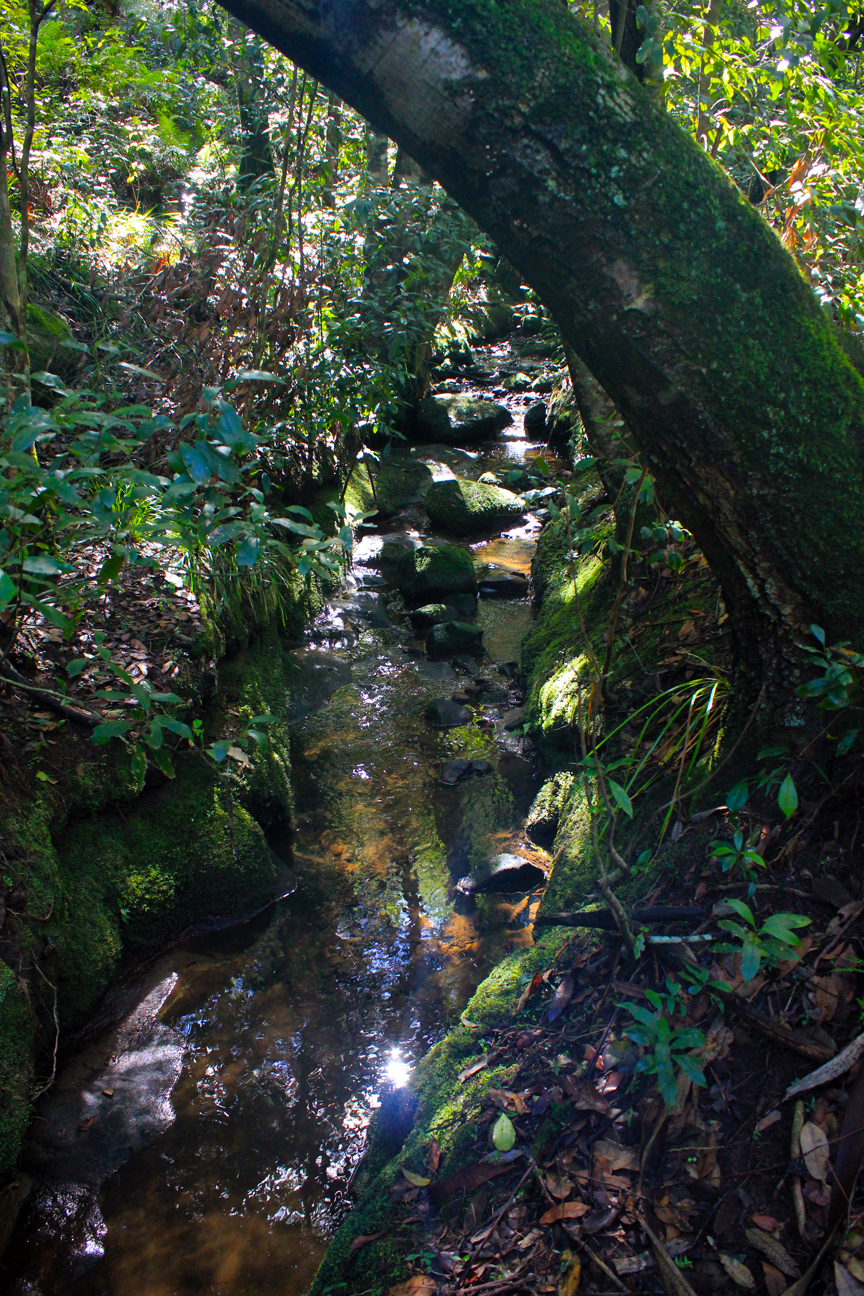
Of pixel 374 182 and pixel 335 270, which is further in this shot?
pixel 374 182

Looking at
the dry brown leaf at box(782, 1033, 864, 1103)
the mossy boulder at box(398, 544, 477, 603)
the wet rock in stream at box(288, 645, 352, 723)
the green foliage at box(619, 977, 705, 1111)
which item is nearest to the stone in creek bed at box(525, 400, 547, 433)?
the mossy boulder at box(398, 544, 477, 603)

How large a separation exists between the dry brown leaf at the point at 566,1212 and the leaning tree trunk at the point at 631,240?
173 centimetres

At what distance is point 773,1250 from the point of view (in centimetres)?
156

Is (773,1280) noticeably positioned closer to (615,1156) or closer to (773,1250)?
(773,1250)

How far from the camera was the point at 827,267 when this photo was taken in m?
3.54

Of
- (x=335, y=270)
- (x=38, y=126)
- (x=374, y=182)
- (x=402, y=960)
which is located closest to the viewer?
(x=402, y=960)

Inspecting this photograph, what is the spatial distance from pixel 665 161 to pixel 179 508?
59.9 inches

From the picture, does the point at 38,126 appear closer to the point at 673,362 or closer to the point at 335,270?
the point at 335,270

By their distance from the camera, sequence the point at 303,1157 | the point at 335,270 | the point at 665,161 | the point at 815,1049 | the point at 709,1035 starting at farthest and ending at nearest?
the point at 335,270, the point at 303,1157, the point at 709,1035, the point at 815,1049, the point at 665,161

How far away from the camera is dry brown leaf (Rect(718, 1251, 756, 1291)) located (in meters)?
1.53

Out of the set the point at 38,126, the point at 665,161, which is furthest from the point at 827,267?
the point at 38,126

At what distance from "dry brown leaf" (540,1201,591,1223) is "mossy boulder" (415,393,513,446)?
9.78 meters

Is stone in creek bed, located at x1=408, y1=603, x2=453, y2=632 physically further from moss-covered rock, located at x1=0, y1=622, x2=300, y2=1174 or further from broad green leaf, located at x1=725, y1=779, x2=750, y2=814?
broad green leaf, located at x1=725, y1=779, x2=750, y2=814

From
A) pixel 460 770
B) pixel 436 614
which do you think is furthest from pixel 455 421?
pixel 460 770
